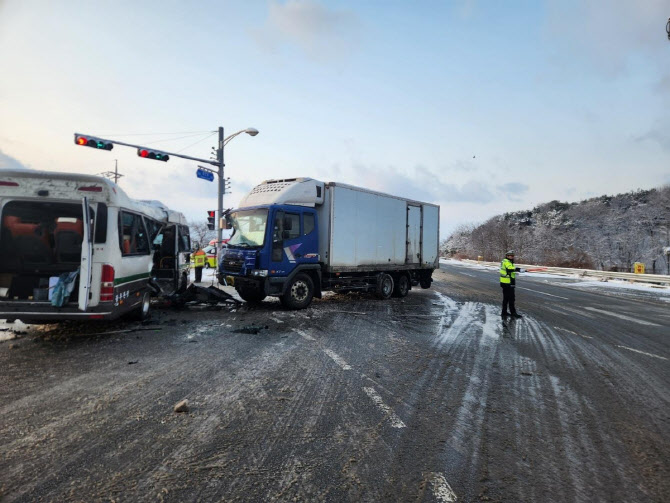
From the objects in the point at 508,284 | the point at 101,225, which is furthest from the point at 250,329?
the point at 508,284

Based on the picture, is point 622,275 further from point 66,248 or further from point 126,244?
point 66,248

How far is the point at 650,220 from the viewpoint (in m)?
45.6

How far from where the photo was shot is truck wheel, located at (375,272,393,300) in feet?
41.5

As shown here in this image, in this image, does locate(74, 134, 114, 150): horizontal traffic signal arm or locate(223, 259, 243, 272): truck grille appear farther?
locate(74, 134, 114, 150): horizontal traffic signal arm

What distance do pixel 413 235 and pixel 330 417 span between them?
10863mm

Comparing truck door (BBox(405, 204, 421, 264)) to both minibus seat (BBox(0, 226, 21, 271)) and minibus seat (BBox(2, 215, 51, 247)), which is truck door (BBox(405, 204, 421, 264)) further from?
minibus seat (BBox(0, 226, 21, 271))

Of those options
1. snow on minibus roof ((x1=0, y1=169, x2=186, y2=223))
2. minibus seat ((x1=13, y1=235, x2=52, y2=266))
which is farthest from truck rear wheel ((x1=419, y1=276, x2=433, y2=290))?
minibus seat ((x1=13, y1=235, x2=52, y2=266))

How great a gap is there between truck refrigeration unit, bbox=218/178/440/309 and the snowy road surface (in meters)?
2.64

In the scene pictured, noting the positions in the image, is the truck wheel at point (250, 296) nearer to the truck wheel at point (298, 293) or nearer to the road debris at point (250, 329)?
the truck wheel at point (298, 293)

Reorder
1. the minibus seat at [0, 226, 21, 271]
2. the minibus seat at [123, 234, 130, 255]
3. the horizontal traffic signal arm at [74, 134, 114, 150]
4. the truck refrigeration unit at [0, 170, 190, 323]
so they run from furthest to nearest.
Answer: the horizontal traffic signal arm at [74, 134, 114, 150]
the minibus seat at [123, 234, 130, 255]
the minibus seat at [0, 226, 21, 271]
the truck refrigeration unit at [0, 170, 190, 323]

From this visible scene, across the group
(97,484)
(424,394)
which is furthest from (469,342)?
(97,484)

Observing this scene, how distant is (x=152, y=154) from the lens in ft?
56.1

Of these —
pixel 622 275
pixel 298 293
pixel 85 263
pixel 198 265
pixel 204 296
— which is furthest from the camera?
pixel 622 275

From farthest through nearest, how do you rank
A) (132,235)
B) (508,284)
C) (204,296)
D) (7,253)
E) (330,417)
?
(204,296) < (508,284) < (132,235) < (7,253) < (330,417)
